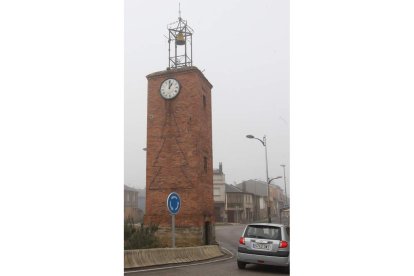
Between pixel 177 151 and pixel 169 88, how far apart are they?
305cm

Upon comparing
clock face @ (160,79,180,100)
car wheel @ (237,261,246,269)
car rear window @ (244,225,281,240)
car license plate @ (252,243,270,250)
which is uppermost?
clock face @ (160,79,180,100)

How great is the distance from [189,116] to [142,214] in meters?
5.23

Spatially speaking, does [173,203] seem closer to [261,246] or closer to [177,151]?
[261,246]

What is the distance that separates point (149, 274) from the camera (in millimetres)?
7426

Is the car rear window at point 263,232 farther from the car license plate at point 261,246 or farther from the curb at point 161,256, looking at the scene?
the curb at point 161,256

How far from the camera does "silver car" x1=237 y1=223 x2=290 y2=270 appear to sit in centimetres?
800

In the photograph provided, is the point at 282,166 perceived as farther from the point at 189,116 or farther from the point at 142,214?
the point at 142,214

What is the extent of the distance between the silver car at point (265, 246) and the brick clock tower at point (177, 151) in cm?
1020

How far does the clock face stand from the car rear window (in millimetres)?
11495

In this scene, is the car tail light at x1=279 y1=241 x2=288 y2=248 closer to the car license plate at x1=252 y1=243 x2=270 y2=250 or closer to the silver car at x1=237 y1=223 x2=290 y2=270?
the silver car at x1=237 y1=223 x2=290 y2=270

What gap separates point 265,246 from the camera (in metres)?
8.27

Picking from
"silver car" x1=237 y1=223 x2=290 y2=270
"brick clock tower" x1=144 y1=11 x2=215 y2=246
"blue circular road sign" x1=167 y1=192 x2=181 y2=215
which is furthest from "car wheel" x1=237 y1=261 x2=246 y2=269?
"brick clock tower" x1=144 y1=11 x2=215 y2=246

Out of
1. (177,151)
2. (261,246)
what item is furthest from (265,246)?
(177,151)
